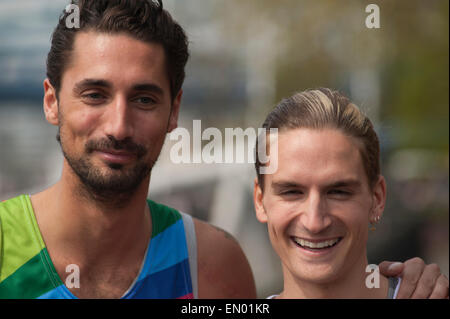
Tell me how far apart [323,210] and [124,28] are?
1825mm

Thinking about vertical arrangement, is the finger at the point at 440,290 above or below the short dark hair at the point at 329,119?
below

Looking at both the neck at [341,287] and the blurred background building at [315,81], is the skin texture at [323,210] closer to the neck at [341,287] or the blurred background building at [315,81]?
the neck at [341,287]

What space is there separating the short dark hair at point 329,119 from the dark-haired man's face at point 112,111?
0.80 m

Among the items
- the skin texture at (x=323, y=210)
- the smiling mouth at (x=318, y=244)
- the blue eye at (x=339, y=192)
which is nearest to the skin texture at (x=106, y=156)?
the skin texture at (x=323, y=210)

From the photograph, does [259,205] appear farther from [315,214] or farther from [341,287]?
[341,287]

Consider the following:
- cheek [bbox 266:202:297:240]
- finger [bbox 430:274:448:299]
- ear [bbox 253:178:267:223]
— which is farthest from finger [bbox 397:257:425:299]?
ear [bbox 253:178:267:223]

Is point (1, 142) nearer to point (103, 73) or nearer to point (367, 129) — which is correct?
point (103, 73)

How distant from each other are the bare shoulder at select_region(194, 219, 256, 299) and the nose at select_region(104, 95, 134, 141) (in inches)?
44.6

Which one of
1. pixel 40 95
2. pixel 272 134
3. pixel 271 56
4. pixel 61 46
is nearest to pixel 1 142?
pixel 40 95

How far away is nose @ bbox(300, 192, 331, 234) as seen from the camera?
2793mm

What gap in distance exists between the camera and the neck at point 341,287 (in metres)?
2.99

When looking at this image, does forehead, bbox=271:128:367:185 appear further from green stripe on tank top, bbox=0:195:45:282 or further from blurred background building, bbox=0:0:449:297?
blurred background building, bbox=0:0:449:297

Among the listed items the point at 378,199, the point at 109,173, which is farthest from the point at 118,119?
the point at 378,199

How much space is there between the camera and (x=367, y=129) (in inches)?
120
